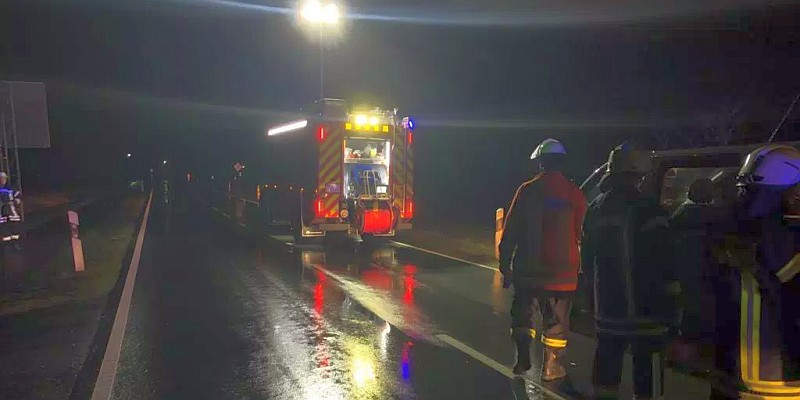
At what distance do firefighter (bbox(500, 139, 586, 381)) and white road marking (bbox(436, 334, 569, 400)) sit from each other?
0.30 m

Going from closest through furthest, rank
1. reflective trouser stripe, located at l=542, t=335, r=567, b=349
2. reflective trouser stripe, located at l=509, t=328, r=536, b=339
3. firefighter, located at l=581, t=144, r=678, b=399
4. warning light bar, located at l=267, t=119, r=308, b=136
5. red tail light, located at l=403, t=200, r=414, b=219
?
firefighter, located at l=581, t=144, r=678, b=399 < reflective trouser stripe, located at l=509, t=328, r=536, b=339 < reflective trouser stripe, located at l=542, t=335, r=567, b=349 < red tail light, located at l=403, t=200, r=414, b=219 < warning light bar, located at l=267, t=119, r=308, b=136

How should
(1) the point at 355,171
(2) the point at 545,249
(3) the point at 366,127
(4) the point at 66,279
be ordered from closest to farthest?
(2) the point at 545,249 < (4) the point at 66,279 < (3) the point at 366,127 < (1) the point at 355,171

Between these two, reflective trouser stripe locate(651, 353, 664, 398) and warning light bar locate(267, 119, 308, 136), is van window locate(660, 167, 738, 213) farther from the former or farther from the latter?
warning light bar locate(267, 119, 308, 136)

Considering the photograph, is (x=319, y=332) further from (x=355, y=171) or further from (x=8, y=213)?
(x=8, y=213)

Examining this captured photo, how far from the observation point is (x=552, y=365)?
205 inches

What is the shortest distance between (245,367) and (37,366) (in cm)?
180

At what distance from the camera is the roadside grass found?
28.0ft

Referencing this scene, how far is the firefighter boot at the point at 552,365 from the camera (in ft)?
16.9

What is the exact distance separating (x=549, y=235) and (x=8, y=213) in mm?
15477

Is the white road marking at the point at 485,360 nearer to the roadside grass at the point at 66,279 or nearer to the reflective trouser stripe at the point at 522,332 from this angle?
the reflective trouser stripe at the point at 522,332

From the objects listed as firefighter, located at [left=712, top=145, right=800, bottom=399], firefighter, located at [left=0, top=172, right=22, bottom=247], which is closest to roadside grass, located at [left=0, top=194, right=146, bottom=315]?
firefighter, located at [left=0, top=172, right=22, bottom=247]

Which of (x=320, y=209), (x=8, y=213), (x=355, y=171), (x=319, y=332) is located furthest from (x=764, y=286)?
(x=8, y=213)

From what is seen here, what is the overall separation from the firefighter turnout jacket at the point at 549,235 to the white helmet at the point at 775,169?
6.72 ft

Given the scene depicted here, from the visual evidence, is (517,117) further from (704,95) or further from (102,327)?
(102,327)
